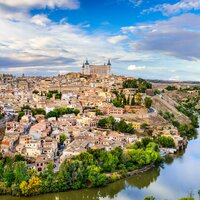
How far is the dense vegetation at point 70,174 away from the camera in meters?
8.27

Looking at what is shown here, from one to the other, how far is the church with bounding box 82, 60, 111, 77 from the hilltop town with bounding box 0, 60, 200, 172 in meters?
8.83

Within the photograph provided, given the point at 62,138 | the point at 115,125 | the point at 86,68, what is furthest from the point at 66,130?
the point at 86,68

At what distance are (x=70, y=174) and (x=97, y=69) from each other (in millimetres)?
28274

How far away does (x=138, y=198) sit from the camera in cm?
861

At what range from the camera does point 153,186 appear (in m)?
9.55

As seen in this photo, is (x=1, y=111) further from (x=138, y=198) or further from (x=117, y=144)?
(x=138, y=198)

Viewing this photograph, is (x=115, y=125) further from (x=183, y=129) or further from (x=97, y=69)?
(x=97, y=69)

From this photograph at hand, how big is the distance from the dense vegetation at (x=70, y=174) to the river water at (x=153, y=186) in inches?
6.7

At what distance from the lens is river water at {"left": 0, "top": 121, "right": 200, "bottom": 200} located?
8.52 metres

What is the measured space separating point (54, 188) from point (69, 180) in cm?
41

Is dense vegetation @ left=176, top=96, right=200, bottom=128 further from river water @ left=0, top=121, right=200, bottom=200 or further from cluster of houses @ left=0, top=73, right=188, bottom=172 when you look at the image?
river water @ left=0, top=121, right=200, bottom=200

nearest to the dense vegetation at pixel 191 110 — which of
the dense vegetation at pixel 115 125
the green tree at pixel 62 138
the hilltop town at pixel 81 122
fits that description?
the hilltop town at pixel 81 122

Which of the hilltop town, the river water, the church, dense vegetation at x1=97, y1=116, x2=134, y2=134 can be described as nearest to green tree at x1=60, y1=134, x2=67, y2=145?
the hilltop town

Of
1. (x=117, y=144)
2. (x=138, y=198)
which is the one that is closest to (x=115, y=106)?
(x=117, y=144)
